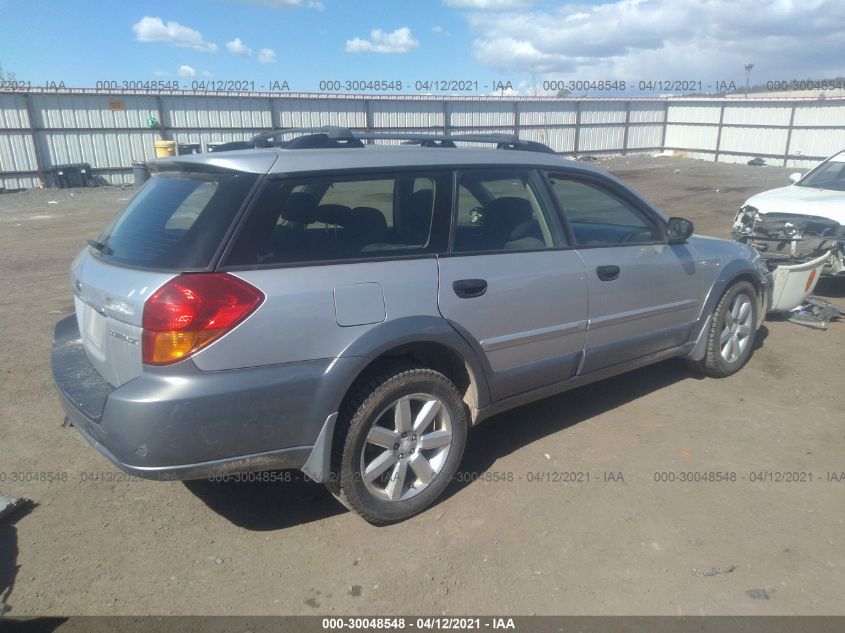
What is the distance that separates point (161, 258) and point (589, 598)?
2319 mm

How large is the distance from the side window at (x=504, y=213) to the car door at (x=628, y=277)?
0.17 m

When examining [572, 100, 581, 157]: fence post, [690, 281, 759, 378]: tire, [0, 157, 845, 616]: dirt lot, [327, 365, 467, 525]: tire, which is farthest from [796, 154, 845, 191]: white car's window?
[572, 100, 581, 157]: fence post

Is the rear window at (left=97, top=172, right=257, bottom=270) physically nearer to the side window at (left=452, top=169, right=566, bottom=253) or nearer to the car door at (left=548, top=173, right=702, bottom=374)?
the side window at (left=452, top=169, right=566, bottom=253)

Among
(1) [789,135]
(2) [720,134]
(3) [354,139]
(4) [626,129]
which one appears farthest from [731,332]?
(4) [626,129]

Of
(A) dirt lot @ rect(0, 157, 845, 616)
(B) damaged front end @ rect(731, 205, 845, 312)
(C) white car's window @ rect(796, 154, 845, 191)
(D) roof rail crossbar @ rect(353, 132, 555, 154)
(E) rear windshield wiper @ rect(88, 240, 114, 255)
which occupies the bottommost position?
(A) dirt lot @ rect(0, 157, 845, 616)

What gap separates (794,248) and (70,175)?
68.1 feet

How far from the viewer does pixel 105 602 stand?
2.70 m

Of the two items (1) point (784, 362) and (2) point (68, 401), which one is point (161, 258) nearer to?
(2) point (68, 401)

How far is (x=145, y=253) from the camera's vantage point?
2889mm

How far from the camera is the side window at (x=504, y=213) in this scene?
11.4ft

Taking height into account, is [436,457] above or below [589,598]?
above

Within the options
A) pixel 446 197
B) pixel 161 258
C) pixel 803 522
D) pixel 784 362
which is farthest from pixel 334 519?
pixel 784 362

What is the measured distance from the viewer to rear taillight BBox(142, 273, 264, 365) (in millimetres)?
2572

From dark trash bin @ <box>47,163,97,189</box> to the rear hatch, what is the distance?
20.0 metres
